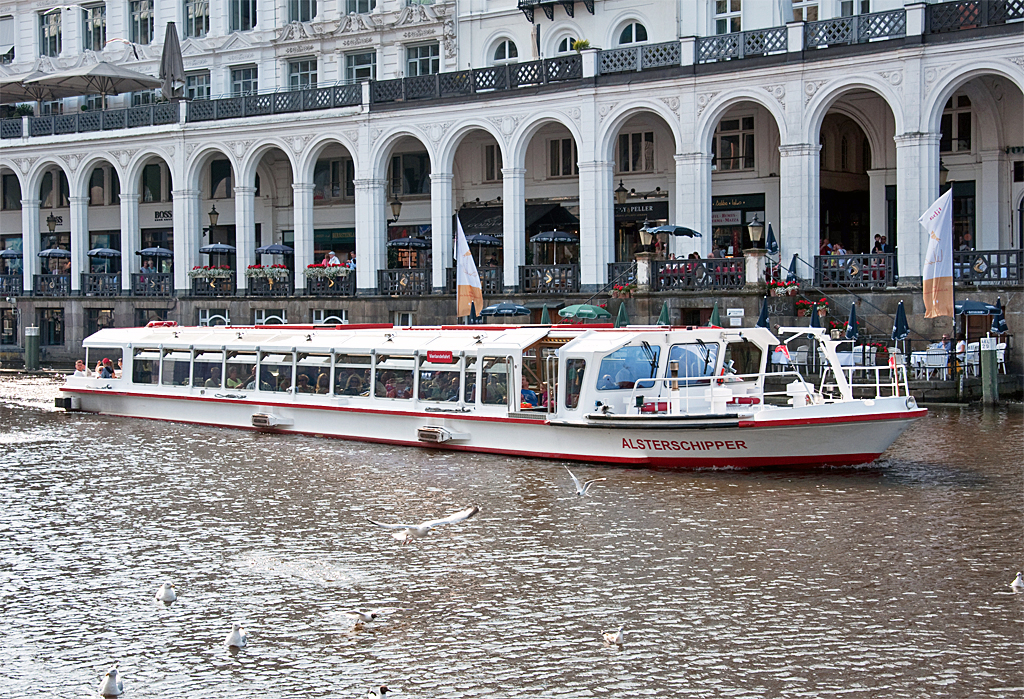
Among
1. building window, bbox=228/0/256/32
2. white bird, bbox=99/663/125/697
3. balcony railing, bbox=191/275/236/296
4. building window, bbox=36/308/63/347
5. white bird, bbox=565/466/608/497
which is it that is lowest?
white bird, bbox=99/663/125/697

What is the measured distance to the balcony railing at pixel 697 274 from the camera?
35041mm

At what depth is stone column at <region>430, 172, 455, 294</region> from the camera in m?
42.6

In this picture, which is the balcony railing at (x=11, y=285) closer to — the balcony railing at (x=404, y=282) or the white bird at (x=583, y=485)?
the balcony railing at (x=404, y=282)

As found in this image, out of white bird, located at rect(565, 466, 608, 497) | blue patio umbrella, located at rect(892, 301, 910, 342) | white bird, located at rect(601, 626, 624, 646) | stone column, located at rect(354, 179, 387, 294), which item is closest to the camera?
white bird, located at rect(601, 626, 624, 646)

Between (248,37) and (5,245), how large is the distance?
1727cm

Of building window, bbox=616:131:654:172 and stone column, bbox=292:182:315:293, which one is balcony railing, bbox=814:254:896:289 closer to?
building window, bbox=616:131:654:172

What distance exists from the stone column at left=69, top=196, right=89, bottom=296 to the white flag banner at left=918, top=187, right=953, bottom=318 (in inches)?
1414

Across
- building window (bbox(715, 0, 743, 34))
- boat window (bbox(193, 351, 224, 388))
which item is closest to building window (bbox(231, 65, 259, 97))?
building window (bbox(715, 0, 743, 34))

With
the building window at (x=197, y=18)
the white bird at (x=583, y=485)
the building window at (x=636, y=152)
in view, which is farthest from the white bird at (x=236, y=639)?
the building window at (x=197, y=18)

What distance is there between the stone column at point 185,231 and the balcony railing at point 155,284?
0.40 meters

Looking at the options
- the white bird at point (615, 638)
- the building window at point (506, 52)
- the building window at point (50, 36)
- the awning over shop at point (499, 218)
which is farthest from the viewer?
the building window at point (50, 36)

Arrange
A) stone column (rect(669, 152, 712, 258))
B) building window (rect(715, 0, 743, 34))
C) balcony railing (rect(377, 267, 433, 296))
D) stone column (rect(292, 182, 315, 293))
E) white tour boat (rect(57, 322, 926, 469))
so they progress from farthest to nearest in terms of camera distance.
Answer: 1. stone column (rect(292, 182, 315, 293))
2. balcony railing (rect(377, 267, 433, 296))
3. building window (rect(715, 0, 743, 34))
4. stone column (rect(669, 152, 712, 258))
5. white tour boat (rect(57, 322, 926, 469))

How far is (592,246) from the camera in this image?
39.8 m

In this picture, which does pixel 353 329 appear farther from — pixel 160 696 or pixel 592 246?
pixel 160 696
